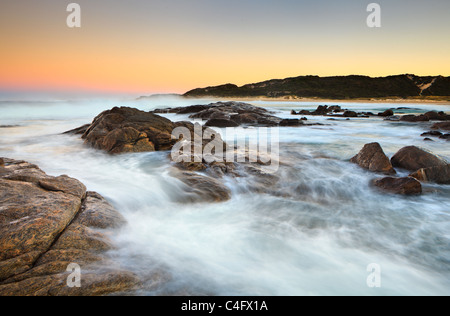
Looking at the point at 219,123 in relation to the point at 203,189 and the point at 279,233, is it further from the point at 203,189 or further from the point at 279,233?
the point at 279,233

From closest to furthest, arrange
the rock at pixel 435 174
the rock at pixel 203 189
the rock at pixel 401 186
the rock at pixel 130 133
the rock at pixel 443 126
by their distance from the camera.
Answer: the rock at pixel 203 189, the rock at pixel 401 186, the rock at pixel 435 174, the rock at pixel 130 133, the rock at pixel 443 126

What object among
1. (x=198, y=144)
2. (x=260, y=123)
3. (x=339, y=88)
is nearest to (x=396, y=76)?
(x=339, y=88)

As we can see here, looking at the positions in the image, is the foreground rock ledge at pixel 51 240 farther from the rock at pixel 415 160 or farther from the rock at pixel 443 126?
the rock at pixel 443 126

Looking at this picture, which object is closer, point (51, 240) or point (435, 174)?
point (51, 240)

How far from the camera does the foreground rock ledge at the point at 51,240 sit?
2.13m

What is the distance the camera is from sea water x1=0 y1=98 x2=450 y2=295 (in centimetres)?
282

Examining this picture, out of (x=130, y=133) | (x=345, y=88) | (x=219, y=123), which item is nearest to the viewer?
(x=130, y=133)

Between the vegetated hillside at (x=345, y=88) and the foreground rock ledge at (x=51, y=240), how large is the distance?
8806 cm

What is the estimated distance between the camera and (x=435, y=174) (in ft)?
18.9

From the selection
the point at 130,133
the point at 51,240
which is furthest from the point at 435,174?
the point at 130,133

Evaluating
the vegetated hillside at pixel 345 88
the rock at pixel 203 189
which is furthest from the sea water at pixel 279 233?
the vegetated hillside at pixel 345 88

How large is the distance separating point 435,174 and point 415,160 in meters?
0.60
